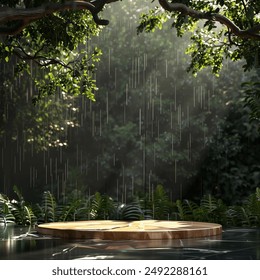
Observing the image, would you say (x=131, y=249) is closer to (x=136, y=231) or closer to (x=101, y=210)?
(x=136, y=231)

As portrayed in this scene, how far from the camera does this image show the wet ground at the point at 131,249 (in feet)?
22.3

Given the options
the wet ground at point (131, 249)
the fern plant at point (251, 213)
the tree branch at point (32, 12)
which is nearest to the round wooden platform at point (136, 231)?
the wet ground at point (131, 249)

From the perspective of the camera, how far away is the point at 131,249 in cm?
734

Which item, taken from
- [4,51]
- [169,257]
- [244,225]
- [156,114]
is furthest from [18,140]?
[169,257]

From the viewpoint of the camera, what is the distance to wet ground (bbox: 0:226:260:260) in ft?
22.3

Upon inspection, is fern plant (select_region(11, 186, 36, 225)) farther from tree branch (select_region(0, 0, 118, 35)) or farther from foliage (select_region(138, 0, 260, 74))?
foliage (select_region(138, 0, 260, 74))

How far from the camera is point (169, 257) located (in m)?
6.71

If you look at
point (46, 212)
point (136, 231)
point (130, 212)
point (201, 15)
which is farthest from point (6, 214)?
point (201, 15)

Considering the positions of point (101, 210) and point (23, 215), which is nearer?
point (23, 215)

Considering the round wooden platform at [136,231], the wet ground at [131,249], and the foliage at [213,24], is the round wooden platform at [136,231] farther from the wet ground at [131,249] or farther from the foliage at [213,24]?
the foliage at [213,24]

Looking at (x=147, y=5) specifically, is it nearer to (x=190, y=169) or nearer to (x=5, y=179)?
(x=190, y=169)

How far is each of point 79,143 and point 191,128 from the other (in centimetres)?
631

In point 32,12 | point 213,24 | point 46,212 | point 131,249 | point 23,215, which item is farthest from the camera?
point 46,212

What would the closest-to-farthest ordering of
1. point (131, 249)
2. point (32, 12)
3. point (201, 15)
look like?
1. point (131, 249)
2. point (32, 12)
3. point (201, 15)
